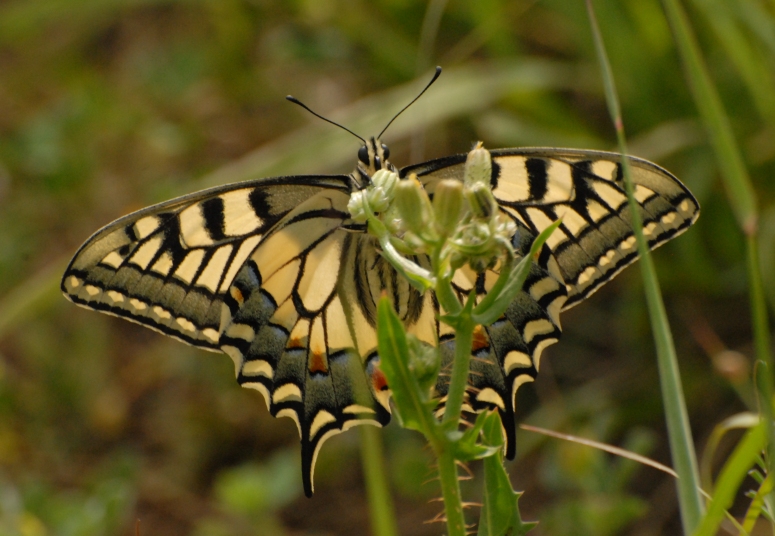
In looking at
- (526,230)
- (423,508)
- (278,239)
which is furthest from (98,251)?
(423,508)

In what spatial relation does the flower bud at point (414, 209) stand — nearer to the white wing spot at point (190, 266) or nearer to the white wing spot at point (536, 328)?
the white wing spot at point (536, 328)

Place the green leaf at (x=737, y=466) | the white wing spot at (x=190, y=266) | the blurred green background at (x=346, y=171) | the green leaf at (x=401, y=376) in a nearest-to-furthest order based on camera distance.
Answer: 1. the green leaf at (x=737, y=466)
2. the green leaf at (x=401, y=376)
3. the white wing spot at (x=190, y=266)
4. the blurred green background at (x=346, y=171)

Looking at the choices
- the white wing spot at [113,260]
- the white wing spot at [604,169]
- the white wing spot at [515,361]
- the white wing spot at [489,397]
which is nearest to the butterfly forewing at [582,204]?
the white wing spot at [604,169]

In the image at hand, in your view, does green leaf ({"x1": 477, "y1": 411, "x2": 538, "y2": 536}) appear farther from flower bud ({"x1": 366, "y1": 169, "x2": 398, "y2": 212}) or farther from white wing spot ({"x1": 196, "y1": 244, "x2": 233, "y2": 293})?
white wing spot ({"x1": 196, "y1": 244, "x2": 233, "y2": 293})

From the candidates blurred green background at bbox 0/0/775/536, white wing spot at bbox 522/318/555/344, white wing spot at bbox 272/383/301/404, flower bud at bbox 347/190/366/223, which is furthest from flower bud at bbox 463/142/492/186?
blurred green background at bbox 0/0/775/536

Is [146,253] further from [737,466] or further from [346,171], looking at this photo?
[737,466]

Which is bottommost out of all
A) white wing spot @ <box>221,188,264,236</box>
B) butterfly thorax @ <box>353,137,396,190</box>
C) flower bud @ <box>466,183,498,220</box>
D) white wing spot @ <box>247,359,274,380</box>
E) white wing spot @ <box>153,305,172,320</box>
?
white wing spot @ <box>247,359,274,380</box>

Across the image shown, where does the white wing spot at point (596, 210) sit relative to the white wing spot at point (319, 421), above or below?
above
